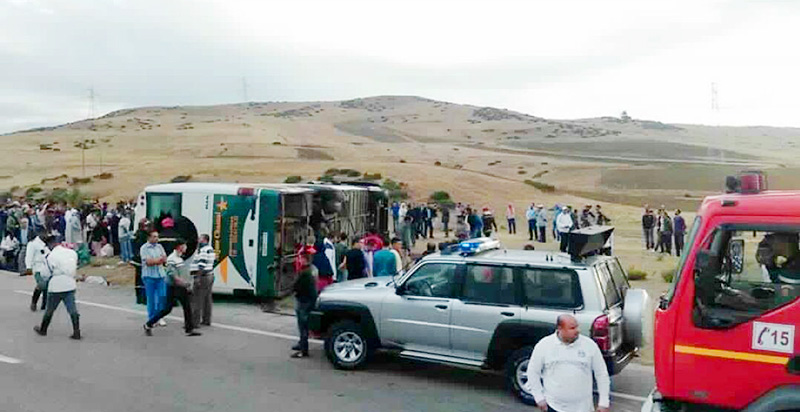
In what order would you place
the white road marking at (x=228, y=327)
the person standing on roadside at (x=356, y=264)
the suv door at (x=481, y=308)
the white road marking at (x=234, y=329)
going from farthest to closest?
1. the person standing on roadside at (x=356, y=264)
2. the white road marking at (x=228, y=327)
3. the white road marking at (x=234, y=329)
4. the suv door at (x=481, y=308)

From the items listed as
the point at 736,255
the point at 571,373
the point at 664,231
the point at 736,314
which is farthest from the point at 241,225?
the point at 664,231

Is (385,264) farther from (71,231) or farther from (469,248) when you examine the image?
(71,231)

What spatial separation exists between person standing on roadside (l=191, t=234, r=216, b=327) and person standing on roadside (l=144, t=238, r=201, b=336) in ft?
0.78

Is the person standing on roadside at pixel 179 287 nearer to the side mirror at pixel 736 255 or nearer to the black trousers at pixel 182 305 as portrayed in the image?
the black trousers at pixel 182 305

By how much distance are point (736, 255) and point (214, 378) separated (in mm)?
6496

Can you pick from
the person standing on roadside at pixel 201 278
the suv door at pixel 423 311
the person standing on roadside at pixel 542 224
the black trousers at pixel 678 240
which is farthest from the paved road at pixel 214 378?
the person standing on roadside at pixel 542 224

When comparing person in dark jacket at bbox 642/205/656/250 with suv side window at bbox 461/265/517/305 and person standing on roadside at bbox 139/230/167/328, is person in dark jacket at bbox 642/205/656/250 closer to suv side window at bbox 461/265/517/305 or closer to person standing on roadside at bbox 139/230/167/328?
suv side window at bbox 461/265/517/305

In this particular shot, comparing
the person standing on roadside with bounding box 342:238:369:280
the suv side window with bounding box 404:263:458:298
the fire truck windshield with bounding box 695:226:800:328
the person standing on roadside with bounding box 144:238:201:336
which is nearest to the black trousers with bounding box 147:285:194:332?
the person standing on roadside with bounding box 144:238:201:336

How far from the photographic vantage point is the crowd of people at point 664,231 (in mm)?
21062

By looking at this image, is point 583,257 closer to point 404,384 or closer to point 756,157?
point 404,384

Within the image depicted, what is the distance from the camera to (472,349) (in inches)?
342

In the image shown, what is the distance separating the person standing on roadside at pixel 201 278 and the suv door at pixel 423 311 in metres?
4.19

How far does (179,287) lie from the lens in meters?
11.7

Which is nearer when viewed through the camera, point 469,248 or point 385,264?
point 469,248
